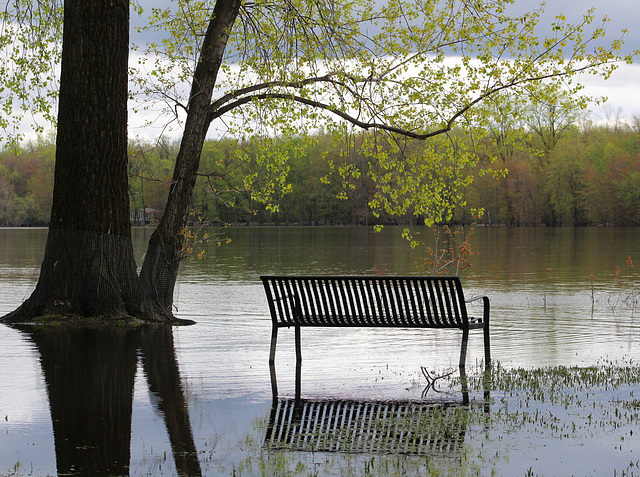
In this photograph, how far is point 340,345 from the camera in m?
12.0

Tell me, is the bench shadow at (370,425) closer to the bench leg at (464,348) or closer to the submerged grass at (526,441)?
the submerged grass at (526,441)

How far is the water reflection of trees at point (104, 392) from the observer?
5832 mm

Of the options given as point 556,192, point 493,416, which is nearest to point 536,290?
point 493,416

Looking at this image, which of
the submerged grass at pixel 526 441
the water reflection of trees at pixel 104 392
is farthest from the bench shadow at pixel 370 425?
the water reflection of trees at pixel 104 392

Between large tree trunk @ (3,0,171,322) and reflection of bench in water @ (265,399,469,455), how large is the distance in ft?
19.5

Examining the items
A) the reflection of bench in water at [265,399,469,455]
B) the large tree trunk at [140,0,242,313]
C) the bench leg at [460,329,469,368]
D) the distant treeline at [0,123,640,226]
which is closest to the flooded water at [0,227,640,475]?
the reflection of bench in water at [265,399,469,455]

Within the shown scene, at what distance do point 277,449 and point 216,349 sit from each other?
218 inches

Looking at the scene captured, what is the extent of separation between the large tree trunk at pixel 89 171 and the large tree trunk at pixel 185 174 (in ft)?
5.56

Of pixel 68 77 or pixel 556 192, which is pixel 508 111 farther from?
pixel 556 192

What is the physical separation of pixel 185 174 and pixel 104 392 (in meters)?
7.22

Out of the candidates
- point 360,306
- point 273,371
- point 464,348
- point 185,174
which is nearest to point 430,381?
point 464,348

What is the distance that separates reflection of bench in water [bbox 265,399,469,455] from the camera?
19.8ft

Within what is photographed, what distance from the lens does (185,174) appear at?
14820 millimetres

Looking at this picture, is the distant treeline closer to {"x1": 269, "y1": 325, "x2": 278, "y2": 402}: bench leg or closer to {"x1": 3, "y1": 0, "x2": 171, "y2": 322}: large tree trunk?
{"x1": 3, "y1": 0, "x2": 171, "y2": 322}: large tree trunk
